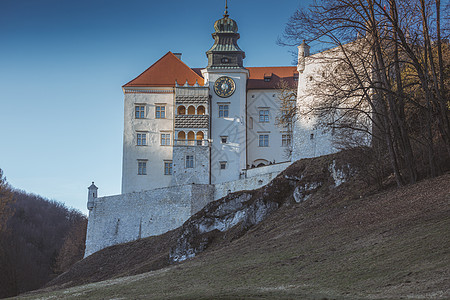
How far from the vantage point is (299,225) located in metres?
24.8

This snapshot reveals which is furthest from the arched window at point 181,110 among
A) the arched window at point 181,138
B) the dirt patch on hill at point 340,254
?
the dirt patch on hill at point 340,254

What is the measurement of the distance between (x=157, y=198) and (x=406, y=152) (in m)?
25.0

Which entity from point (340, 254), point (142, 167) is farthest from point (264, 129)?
point (340, 254)

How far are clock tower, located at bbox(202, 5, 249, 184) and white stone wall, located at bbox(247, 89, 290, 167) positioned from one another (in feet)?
2.56

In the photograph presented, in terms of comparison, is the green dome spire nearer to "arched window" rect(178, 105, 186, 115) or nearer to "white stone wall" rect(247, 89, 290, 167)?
"white stone wall" rect(247, 89, 290, 167)

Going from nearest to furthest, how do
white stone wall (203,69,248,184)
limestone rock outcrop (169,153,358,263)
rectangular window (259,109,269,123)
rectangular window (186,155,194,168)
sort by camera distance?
limestone rock outcrop (169,153,358,263)
rectangular window (186,155,194,168)
white stone wall (203,69,248,184)
rectangular window (259,109,269,123)

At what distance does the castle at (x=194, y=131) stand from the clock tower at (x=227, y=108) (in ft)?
0.27

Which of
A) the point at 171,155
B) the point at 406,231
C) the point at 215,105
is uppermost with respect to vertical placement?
the point at 215,105

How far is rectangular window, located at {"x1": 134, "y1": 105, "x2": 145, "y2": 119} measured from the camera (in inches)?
2064

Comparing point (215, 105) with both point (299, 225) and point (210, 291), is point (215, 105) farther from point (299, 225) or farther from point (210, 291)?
point (210, 291)

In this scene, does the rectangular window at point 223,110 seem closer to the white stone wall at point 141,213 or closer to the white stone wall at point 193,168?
the white stone wall at point 193,168

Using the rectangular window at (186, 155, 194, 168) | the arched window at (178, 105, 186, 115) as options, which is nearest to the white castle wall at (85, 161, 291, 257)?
the rectangular window at (186, 155, 194, 168)

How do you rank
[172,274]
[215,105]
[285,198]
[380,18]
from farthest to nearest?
[215,105] < [285,198] < [380,18] < [172,274]

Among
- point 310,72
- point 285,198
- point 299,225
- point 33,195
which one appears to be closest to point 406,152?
point 299,225
